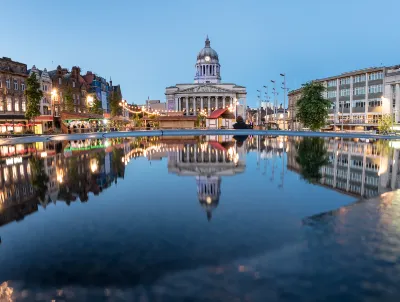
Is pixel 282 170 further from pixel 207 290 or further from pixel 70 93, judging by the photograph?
pixel 70 93

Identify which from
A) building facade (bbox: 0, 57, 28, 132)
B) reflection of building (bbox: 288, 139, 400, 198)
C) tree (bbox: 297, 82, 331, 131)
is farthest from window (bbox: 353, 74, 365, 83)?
building facade (bbox: 0, 57, 28, 132)

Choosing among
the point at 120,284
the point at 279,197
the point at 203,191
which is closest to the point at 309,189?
the point at 279,197

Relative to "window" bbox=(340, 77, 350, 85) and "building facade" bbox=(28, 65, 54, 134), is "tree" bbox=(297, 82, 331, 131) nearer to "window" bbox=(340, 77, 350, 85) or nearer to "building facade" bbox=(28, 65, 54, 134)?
"window" bbox=(340, 77, 350, 85)

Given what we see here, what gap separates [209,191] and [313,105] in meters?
54.3

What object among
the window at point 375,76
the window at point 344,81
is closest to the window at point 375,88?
the window at point 375,76

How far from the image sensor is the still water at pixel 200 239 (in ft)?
20.0

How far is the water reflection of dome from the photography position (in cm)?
1170

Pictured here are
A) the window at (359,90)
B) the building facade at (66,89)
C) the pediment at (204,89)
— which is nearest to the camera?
the building facade at (66,89)

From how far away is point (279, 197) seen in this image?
513 inches

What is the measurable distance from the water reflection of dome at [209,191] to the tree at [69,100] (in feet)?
241

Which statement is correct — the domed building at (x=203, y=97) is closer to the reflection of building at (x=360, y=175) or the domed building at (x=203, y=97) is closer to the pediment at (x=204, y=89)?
the pediment at (x=204, y=89)

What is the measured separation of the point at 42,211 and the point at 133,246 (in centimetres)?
488

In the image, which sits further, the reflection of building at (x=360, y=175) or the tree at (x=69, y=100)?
the tree at (x=69, y=100)

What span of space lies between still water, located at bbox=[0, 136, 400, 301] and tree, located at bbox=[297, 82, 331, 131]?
49.4 metres
